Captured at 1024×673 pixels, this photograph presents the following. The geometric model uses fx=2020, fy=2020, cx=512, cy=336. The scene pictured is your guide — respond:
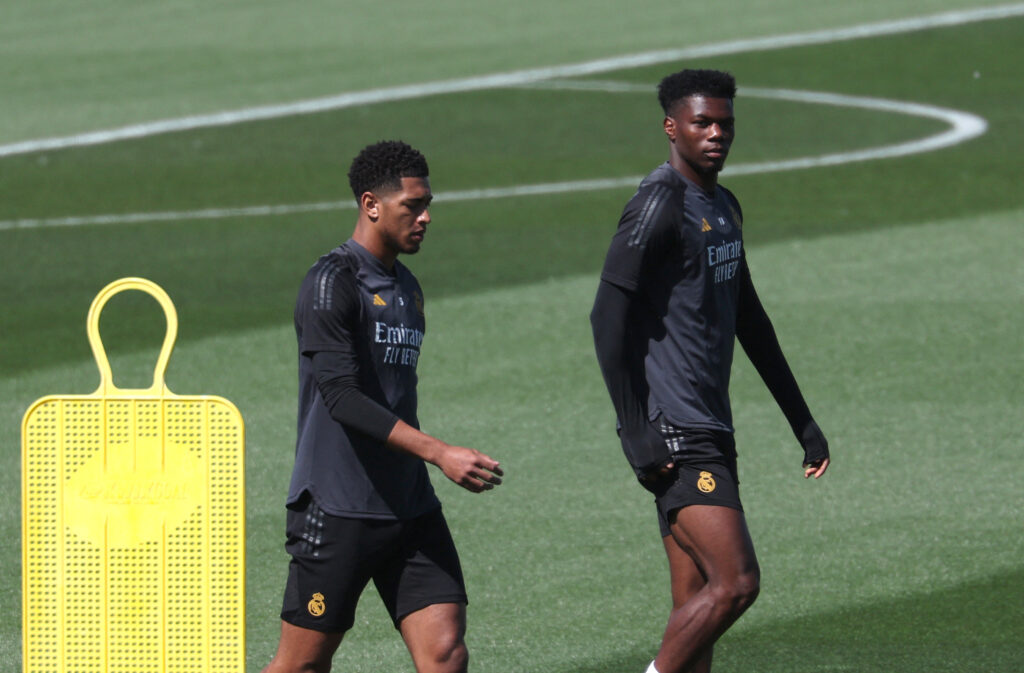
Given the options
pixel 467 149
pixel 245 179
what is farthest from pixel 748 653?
pixel 467 149

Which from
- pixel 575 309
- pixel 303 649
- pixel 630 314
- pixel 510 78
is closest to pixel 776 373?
pixel 630 314

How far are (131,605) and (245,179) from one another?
16915 millimetres

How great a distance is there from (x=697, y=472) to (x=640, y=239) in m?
0.85

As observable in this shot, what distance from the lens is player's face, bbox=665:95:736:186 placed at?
725 cm

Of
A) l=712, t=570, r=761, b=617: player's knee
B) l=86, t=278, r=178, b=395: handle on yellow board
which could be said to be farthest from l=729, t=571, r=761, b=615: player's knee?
l=86, t=278, r=178, b=395: handle on yellow board

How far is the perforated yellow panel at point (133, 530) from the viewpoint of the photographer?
6.47 metres

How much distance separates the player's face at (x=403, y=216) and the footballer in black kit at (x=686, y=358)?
2.52 feet

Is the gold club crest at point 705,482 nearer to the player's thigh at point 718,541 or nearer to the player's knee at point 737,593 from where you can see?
the player's thigh at point 718,541

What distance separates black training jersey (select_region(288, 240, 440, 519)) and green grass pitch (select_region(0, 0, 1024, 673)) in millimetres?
1961

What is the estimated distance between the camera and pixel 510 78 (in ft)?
103

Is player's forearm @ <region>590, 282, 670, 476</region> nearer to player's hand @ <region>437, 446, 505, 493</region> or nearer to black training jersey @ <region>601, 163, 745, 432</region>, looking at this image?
black training jersey @ <region>601, 163, 745, 432</region>

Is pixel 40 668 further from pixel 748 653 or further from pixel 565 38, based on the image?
pixel 565 38

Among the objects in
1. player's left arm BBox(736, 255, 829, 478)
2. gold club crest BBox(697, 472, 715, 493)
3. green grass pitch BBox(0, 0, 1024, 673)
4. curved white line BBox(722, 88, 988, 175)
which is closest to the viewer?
gold club crest BBox(697, 472, 715, 493)

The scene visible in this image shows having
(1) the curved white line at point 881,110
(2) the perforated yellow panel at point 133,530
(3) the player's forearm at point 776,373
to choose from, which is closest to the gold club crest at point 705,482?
(3) the player's forearm at point 776,373
